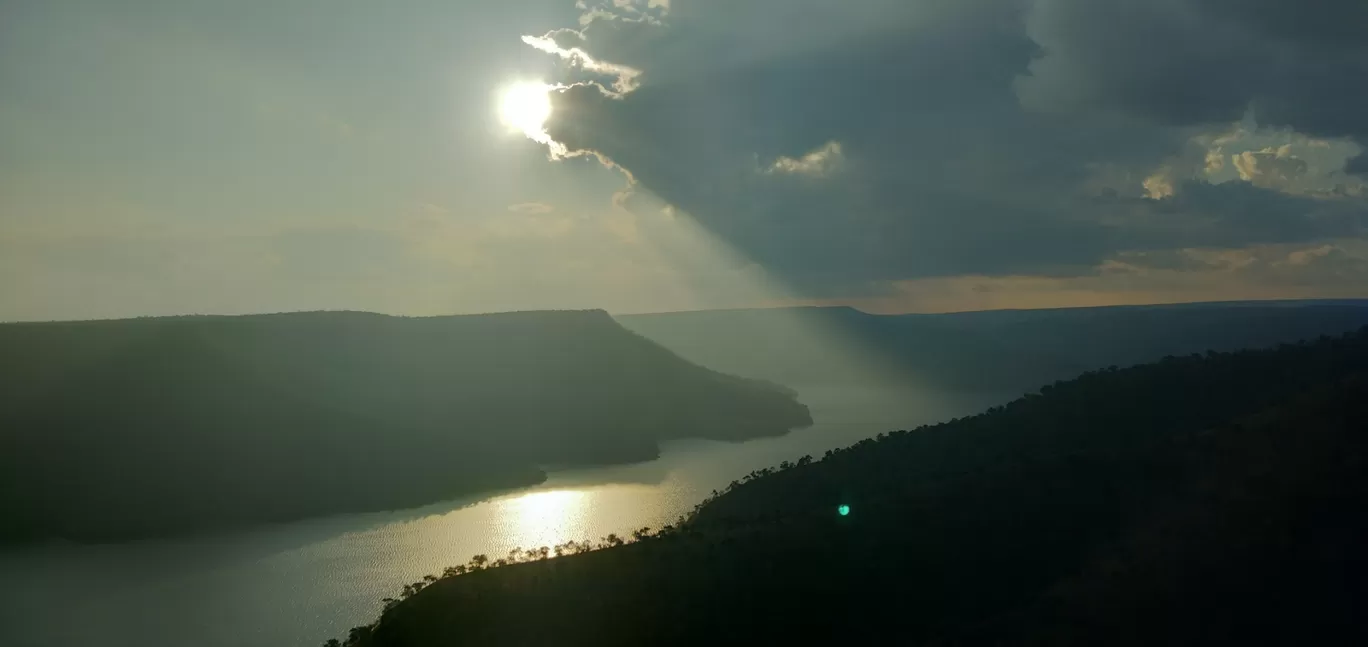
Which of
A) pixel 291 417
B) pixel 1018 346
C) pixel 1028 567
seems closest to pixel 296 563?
pixel 291 417

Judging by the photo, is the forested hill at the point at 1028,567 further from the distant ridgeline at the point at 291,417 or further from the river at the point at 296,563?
the distant ridgeline at the point at 291,417

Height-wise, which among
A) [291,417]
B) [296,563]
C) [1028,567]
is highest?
[291,417]

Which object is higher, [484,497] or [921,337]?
[921,337]

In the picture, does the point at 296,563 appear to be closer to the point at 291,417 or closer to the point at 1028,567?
the point at 291,417

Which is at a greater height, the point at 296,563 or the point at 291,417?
the point at 291,417

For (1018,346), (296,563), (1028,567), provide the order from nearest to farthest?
1. (1028,567)
2. (296,563)
3. (1018,346)

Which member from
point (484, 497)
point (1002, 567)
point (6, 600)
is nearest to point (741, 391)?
point (484, 497)

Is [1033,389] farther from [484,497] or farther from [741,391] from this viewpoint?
[484,497]
